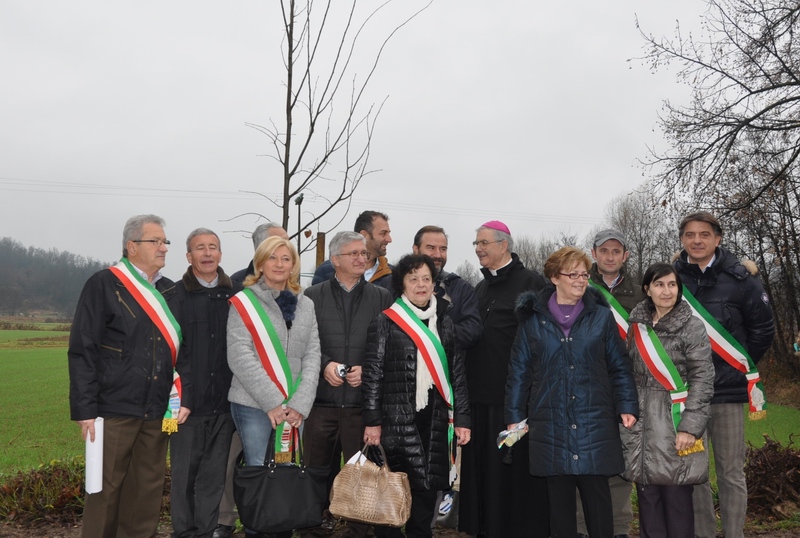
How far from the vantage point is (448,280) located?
481 centimetres

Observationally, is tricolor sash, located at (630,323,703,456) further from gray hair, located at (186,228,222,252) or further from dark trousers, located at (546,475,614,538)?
gray hair, located at (186,228,222,252)

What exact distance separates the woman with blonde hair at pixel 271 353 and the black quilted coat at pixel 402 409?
0.40 m

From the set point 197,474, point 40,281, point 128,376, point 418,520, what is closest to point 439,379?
point 418,520

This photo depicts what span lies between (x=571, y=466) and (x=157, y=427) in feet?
8.43

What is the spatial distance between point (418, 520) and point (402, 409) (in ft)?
2.58

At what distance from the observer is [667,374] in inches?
153

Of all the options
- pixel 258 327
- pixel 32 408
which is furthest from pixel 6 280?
pixel 258 327

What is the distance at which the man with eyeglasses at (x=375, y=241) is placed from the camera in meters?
5.65

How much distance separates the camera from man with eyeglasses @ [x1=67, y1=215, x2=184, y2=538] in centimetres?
388

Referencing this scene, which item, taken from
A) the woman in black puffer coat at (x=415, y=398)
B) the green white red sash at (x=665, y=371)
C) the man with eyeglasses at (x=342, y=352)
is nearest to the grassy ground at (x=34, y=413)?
the man with eyeglasses at (x=342, y=352)

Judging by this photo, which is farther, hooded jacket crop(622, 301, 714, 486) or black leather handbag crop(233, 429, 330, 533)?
black leather handbag crop(233, 429, 330, 533)

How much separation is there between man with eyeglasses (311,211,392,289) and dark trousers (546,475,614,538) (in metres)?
2.32

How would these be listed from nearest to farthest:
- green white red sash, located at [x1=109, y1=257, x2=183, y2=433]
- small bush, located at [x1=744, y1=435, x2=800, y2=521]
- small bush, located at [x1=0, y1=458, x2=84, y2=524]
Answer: green white red sash, located at [x1=109, y1=257, x2=183, y2=433] < small bush, located at [x1=0, y1=458, x2=84, y2=524] < small bush, located at [x1=744, y1=435, x2=800, y2=521]

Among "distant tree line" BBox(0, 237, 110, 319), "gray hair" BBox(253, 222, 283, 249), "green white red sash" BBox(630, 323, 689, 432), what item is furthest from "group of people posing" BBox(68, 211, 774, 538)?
"distant tree line" BBox(0, 237, 110, 319)
